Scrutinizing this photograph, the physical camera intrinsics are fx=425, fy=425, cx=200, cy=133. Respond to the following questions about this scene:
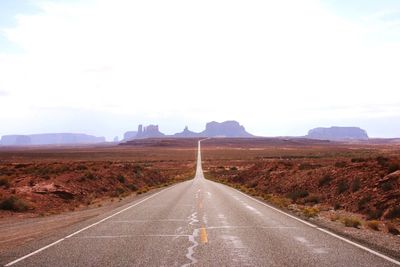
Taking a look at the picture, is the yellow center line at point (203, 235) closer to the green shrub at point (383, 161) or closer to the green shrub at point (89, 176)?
the green shrub at point (383, 161)

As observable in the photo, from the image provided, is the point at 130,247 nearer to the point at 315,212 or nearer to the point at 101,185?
the point at 315,212

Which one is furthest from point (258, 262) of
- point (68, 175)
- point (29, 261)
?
point (68, 175)

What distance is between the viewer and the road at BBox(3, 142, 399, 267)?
28.5 feet

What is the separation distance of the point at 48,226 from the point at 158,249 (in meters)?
7.18

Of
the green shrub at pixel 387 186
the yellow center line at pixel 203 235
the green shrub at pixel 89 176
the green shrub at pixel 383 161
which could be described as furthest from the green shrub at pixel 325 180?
the green shrub at pixel 89 176

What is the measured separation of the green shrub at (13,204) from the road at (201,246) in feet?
26.2

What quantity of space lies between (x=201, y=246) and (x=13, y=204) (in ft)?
48.1

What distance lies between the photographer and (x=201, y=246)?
10.4 metres

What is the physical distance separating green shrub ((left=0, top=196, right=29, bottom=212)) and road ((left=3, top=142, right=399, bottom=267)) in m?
7.99

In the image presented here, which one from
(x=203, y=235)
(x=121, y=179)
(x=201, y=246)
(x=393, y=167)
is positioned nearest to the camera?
(x=201, y=246)

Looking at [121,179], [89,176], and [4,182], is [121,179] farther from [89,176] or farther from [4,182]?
[4,182]

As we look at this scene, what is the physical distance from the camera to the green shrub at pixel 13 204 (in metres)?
21.4

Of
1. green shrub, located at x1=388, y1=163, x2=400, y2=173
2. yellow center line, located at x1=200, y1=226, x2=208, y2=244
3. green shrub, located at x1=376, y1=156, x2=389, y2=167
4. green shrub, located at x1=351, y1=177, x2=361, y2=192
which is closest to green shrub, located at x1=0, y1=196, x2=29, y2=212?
yellow center line, located at x1=200, y1=226, x2=208, y2=244

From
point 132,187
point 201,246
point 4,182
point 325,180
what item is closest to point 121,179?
point 132,187
